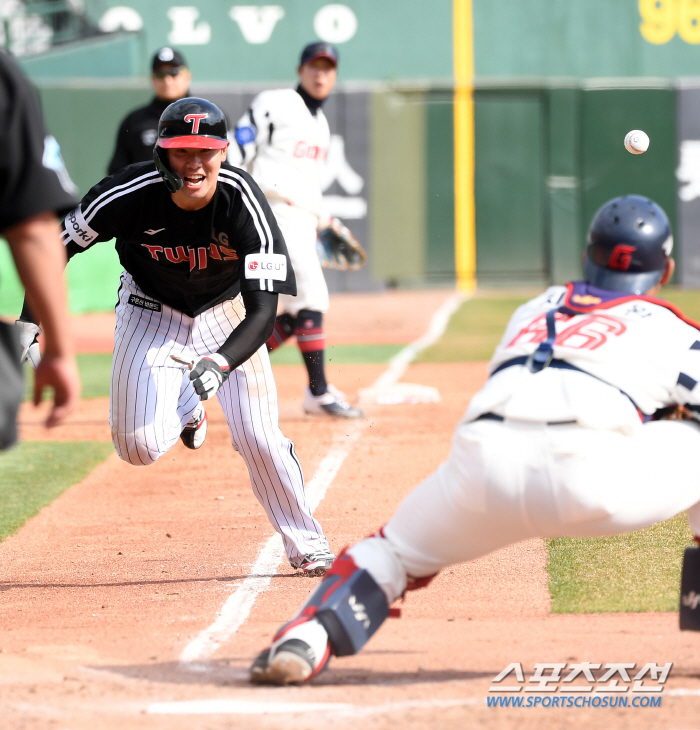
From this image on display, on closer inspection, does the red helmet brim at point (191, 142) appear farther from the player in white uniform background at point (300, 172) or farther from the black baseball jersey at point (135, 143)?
the black baseball jersey at point (135, 143)

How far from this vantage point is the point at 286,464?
479 centimetres

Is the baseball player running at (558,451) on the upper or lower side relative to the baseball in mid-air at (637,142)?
lower

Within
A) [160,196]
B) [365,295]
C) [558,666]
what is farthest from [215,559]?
[365,295]

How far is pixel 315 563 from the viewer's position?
477 centimetres

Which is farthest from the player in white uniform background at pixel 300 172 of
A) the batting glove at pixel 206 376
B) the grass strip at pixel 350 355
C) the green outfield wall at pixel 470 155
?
the green outfield wall at pixel 470 155

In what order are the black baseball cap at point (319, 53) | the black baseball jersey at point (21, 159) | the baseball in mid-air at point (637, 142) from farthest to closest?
the black baseball cap at point (319, 53) < the baseball in mid-air at point (637, 142) < the black baseball jersey at point (21, 159)

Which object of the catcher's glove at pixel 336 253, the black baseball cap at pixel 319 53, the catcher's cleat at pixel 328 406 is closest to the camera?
the black baseball cap at pixel 319 53

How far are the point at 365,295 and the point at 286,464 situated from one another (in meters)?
14.4

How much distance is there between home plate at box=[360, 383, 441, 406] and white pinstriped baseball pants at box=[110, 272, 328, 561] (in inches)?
169

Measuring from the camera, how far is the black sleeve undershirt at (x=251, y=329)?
13.8 feet

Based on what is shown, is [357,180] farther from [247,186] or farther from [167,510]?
[247,186]

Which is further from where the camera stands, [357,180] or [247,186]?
[357,180]

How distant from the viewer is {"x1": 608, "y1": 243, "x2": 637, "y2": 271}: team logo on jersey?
3270mm

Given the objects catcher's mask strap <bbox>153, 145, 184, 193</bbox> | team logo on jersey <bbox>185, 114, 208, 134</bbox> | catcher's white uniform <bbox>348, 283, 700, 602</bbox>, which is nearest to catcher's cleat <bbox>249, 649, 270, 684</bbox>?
catcher's white uniform <bbox>348, 283, 700, 602</bbox>
